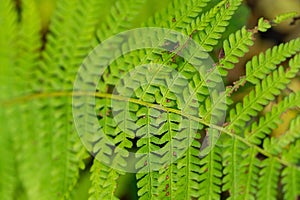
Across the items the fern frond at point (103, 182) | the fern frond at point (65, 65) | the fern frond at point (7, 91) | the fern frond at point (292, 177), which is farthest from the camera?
the fern frond at point (7, 91)

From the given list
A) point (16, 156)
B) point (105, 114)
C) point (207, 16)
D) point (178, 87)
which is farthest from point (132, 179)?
point (207, 16)

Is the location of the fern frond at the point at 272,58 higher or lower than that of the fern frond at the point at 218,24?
lower

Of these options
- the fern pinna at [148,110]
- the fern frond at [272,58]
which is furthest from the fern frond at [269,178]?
the fern frond at [272,58]

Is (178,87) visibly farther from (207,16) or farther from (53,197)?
(53,197)

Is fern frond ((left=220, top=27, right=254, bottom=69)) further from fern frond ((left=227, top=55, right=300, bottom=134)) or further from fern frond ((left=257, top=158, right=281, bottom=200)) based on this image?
fern frond ((left=257, top=158, right=281, bottom=200))

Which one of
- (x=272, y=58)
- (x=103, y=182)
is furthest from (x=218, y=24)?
(x=103, y=182)

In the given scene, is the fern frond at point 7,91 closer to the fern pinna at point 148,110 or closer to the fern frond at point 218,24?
the fern pinna at point 148,110

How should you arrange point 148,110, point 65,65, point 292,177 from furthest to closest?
point 65,65, point 148,110, point 292,177

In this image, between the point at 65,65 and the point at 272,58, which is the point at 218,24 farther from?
the point at 65,65
